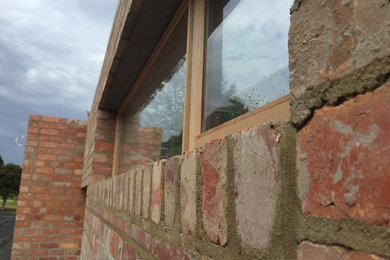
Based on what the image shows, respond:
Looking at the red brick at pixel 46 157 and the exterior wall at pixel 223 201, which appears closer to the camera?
the exterior wall at pixel 223 201

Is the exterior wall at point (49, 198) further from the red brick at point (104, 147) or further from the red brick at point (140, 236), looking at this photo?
the red brick at point (140, 236)

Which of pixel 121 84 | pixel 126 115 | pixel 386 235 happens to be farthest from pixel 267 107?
pixel 126 115

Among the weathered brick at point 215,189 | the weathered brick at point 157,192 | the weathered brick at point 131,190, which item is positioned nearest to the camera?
the weathered brick at point 215,189

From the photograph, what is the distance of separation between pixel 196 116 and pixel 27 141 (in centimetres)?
481

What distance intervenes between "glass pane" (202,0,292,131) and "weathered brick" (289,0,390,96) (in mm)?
417

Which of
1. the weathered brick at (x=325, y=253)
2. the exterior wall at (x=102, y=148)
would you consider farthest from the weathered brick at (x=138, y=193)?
the exterior wall at (x=102, y=148)

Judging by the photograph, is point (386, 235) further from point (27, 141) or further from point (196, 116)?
point (27, 141)

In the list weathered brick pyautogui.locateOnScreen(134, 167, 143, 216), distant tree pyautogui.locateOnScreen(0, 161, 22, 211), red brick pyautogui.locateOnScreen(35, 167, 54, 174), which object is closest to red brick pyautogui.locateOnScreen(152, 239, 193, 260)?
weathered brick pyautogui.locateOnScreen(134, 167, 143, 216)

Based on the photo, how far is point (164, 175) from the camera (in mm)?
1217

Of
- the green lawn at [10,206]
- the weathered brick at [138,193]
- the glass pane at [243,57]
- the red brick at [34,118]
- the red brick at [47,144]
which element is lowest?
the green lawn at [10,206]

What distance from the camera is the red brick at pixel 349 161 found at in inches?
16.1

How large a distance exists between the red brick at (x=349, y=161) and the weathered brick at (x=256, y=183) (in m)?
0.08

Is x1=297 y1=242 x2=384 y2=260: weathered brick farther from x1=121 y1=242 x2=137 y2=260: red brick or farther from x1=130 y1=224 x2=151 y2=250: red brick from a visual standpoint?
x1=121 y1=242 x2=137 y2=260: red brick

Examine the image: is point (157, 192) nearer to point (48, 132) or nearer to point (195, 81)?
point (195, 81)
